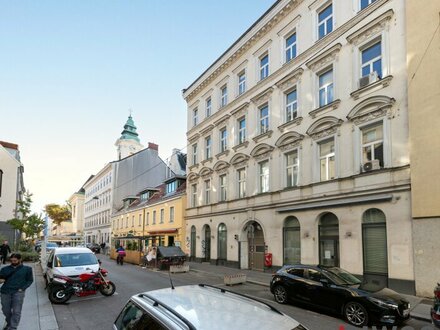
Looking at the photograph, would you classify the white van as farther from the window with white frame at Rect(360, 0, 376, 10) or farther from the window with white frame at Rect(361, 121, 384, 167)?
the window with white frame at Rect(360, 0, 376, 10)

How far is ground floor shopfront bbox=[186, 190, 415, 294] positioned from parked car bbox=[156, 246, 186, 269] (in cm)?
354

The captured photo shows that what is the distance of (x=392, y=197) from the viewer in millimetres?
14852

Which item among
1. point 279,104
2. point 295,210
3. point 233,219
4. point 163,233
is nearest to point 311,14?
point 279,104

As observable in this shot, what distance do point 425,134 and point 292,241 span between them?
9.24 m

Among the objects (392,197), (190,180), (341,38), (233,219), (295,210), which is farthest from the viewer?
(190,180)

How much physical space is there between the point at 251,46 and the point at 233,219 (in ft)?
40.4

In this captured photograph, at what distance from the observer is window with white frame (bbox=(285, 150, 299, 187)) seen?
819 inches

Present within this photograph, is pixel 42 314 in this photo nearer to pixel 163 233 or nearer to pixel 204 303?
pixel 204 303

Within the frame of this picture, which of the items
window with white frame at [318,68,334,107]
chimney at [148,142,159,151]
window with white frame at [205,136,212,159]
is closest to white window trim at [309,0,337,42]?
window with white frame at [318,68,334,107]

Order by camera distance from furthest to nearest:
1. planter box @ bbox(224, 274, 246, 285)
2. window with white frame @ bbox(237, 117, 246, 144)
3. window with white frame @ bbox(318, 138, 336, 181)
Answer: window with white frame @ bbox(237, 117, 246, 144) < window with white frame @ bbox(318, 138, 336, 181) < planter box @ bbox(224, 274, 246, 285)

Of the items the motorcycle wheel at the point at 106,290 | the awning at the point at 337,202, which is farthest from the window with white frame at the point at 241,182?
the motorcycle wheel at the point at 106,290

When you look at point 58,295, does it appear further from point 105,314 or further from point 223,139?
point 223,139

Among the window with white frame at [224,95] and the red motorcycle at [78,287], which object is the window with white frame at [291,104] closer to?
the window with white frame at [224,95]

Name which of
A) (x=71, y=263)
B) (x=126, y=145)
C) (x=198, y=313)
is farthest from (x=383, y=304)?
(x=126, y=145)
